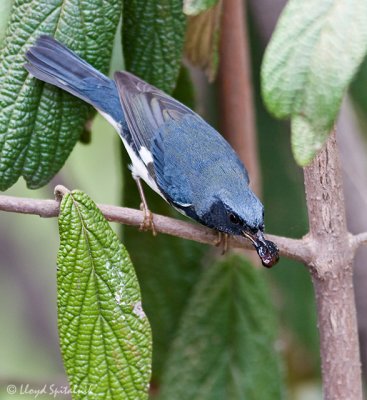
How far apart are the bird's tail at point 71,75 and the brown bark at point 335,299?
72cm

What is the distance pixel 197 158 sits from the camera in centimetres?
231

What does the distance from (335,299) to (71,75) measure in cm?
95

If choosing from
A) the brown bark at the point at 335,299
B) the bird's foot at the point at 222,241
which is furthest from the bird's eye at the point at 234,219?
the brown bark at the point at 335,299

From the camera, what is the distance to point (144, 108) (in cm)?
240

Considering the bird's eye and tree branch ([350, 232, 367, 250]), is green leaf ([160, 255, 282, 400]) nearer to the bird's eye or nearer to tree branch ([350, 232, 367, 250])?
the bird's eye

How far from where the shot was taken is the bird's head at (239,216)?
199 centimetres

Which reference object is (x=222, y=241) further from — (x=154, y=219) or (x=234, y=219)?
(x=154, y=219)

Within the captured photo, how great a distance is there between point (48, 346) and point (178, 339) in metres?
2.65

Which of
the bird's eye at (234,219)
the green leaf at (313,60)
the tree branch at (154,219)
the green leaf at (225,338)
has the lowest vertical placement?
the green leaf at (225,338)

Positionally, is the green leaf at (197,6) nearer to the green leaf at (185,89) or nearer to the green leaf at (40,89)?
the green leaf at (40,89)

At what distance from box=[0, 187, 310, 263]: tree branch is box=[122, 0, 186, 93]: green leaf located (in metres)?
0.45

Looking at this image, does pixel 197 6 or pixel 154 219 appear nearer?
pixel 197 6

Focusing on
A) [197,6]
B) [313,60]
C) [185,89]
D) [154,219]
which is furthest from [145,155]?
[313,60]

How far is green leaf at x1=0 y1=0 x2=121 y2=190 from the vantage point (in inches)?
76.3
